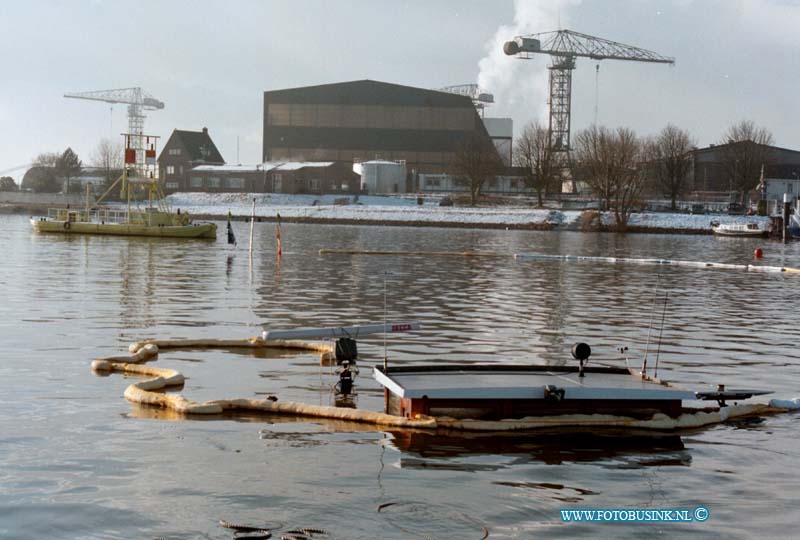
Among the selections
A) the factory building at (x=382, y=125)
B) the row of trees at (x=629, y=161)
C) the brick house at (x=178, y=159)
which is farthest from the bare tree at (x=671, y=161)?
the brick house at (x=178, y=159)

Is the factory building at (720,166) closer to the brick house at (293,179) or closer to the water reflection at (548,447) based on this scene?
the brick house at (293,179)

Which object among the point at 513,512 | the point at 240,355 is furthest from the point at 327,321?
the point at 513,512

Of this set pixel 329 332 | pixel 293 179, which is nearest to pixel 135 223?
pixel 329 332

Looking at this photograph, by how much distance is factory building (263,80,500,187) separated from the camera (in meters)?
176

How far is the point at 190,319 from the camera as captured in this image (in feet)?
99.8

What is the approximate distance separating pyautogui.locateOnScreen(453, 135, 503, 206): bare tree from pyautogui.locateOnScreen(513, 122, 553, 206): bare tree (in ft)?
15.0

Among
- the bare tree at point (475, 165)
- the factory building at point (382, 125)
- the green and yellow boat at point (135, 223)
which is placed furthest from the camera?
the factory building at point (382, 125)

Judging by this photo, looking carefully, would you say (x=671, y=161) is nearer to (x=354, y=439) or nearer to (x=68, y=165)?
(x=68, y=165)

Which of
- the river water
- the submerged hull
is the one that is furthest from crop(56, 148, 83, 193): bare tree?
the river water

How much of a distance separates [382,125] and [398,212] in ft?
125

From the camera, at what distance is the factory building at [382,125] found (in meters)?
176

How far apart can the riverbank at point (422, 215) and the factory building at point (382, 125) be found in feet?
58.6

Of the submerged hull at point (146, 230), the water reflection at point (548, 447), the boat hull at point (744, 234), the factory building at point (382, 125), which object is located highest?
the factory building at point (382, 125)

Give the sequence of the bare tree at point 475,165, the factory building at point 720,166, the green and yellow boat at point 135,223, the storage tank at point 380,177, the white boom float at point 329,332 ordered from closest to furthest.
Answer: the white boom float at point 329,332, the green and yellow boat at point 135,223, the bare tree at point 475,165, the factory building at point 720,166, the storage tank at point 380,177
